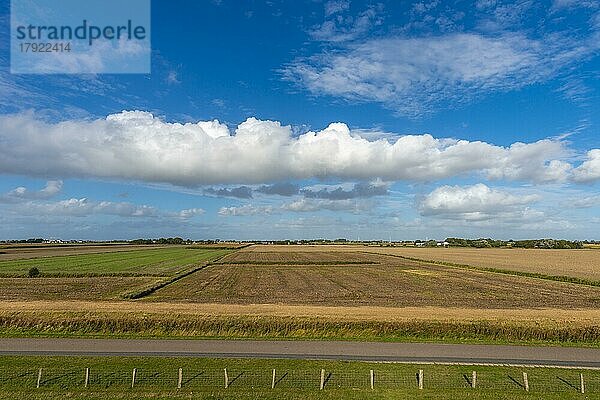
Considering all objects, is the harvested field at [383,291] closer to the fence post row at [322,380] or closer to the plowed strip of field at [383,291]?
the plowed strip of field at [383,291]

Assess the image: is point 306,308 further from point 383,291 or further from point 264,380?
point 264,380

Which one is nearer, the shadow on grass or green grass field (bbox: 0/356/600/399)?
green grass field (bbox: 0/356/600/399)

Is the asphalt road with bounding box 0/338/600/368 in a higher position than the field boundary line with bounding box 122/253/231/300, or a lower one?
lower

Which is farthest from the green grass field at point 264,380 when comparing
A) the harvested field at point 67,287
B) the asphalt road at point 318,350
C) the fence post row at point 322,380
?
the harvested field at point 67,287

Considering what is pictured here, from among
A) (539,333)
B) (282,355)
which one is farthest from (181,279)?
(539,333)

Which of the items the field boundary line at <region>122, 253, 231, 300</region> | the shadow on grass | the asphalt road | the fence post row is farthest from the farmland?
the fence post row

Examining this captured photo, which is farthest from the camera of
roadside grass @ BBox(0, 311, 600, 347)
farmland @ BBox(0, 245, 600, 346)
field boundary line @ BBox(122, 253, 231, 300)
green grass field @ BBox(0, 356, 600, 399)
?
field boundary line @ BBox(122, 253, 231, 300)

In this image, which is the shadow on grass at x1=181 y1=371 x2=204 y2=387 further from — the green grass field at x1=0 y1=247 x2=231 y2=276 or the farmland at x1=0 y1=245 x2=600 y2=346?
the green grass field at x1=0 y1=247 x2=231 y2=276
